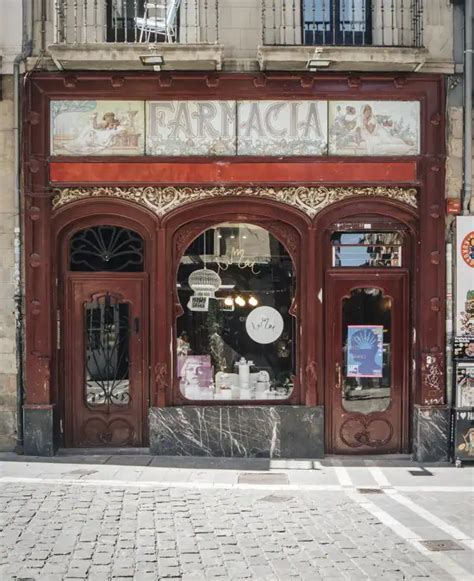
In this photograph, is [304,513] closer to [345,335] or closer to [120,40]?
[345,335]

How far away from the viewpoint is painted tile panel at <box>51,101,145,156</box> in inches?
384

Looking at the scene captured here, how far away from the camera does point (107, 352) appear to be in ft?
33.0

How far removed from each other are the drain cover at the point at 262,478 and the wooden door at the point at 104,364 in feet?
5.93

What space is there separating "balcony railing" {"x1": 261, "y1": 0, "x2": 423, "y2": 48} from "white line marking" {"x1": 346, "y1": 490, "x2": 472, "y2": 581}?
591 cm

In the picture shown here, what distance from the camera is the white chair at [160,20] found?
9.75m

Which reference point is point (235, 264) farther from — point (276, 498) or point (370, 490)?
point (370, 490)

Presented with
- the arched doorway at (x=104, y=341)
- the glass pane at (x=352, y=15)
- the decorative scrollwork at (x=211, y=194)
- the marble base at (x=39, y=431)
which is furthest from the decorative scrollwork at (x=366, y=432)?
the glass pane at (x=352, y=15)

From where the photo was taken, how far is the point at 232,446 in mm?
9797

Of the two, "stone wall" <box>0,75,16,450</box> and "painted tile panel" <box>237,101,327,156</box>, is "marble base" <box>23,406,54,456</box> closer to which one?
"stone wall" <box>0,75,16,450</box>

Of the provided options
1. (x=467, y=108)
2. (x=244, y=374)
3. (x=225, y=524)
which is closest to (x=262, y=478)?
(x=244, y=374)

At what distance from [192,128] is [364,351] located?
3787 mm

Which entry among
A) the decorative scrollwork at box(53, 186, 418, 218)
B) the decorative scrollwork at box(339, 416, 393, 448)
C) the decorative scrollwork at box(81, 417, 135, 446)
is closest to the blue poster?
the decorative scrollwork at box(339, 416, 393, 448)

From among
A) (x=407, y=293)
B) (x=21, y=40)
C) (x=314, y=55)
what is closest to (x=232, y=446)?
(x=407, y=293)

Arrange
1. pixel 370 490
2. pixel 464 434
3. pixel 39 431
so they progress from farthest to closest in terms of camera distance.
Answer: pixel 39 431, pixel 464 434, pixel 370 490
